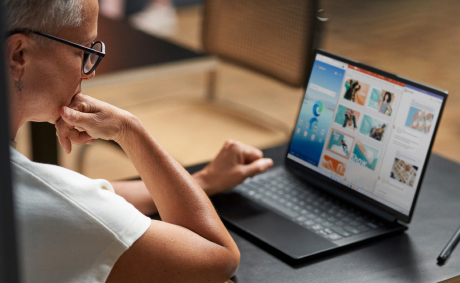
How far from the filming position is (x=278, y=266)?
1.02 m

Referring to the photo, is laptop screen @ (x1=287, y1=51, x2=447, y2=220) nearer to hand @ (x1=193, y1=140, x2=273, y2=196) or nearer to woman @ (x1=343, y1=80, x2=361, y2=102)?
woman @ (x1=343, y1=80, x2=361, y2=102)

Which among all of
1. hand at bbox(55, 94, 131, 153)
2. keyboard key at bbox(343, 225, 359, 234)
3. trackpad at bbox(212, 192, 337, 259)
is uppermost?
hand at bbox(55, 94, 131, 153)

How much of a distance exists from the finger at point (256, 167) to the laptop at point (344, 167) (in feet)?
0.14

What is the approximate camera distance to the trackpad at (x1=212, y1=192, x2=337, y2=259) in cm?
106

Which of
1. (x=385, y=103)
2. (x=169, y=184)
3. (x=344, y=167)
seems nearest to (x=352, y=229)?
(x=344, y=167)

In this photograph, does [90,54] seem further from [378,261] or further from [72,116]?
[378,261]

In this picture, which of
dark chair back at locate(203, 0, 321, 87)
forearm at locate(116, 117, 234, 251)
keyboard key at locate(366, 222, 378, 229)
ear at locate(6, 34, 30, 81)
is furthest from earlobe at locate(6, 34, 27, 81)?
dark chair back at locate(203, 0, 321, 87)

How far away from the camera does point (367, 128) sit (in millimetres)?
1191

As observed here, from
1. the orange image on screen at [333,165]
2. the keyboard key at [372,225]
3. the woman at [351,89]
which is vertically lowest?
the keyboard key at [372,225]

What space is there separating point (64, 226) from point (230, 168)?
53 centimetres

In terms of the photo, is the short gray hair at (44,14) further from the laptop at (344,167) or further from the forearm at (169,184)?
the laptop at (344,167)

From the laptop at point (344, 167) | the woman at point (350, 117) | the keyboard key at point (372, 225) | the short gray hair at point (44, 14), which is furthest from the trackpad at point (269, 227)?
the short gray hair at point (44, 14)

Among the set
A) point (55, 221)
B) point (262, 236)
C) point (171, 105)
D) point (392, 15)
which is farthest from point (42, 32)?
point (392, 15)

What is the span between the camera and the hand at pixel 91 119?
0.96 meters
